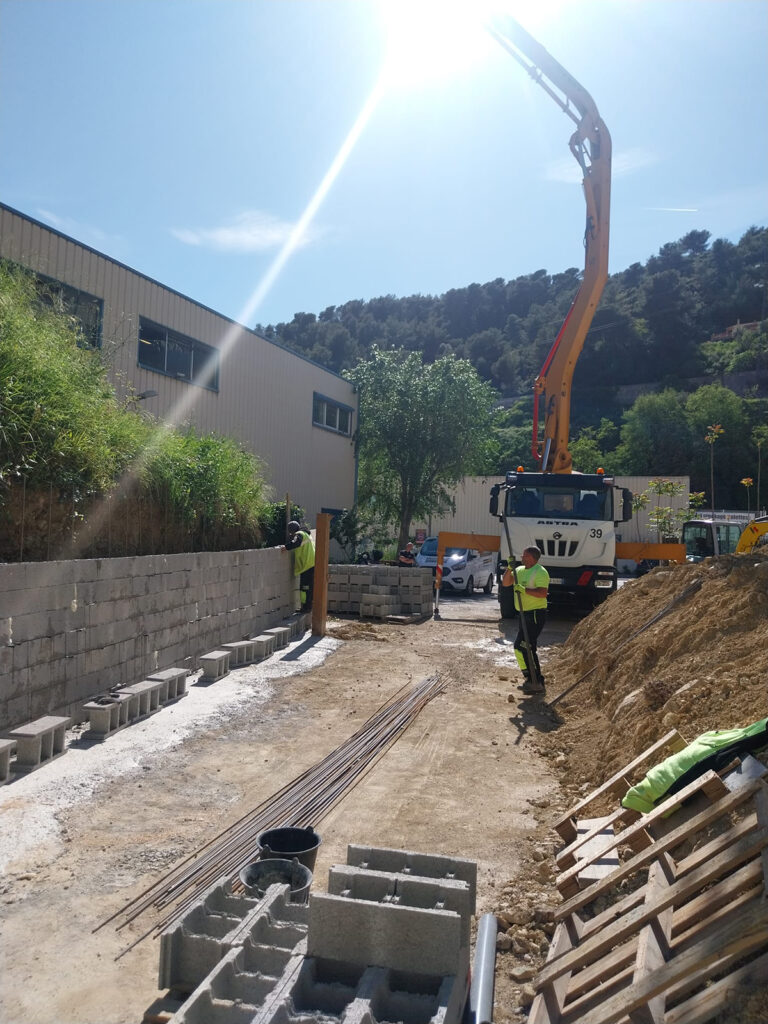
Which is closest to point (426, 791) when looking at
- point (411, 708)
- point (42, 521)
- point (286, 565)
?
point (411, 708)

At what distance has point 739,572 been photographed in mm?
8445

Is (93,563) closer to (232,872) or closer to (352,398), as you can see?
(232,872)

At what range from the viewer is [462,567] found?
2245 centimetres

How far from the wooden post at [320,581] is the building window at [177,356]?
17.4 ft

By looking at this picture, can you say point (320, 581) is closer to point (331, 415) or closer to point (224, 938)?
point (224, 938)

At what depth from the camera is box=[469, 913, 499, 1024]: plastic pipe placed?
10.0 feet

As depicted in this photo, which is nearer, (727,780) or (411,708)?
(727,780)

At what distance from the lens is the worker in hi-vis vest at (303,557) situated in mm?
13859

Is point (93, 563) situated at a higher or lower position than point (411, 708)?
higher

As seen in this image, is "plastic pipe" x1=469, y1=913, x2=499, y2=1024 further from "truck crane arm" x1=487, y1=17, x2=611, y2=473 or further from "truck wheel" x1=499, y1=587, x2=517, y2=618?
"truck crane arm" x1=487, y1=17, x2=611, y2=473

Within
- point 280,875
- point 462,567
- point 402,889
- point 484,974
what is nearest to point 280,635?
point 280,875

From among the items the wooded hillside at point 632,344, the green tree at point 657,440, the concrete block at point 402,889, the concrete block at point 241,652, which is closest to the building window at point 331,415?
the concrete block at point 241,652

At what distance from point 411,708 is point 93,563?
151 inches

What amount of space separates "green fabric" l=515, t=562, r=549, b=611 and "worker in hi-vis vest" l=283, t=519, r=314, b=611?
523 centimetres
